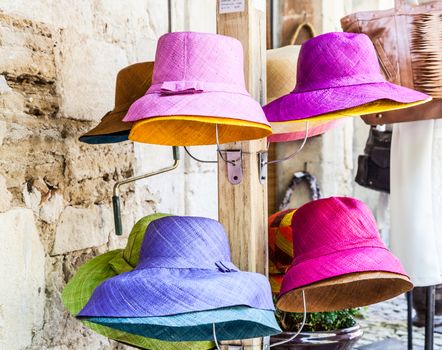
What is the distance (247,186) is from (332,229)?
0.86 ft

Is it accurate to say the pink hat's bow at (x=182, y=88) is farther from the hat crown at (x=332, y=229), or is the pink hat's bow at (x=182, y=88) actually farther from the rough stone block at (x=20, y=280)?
the rough stone block at (x=20, y=280)

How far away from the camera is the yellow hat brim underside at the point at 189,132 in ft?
6.63

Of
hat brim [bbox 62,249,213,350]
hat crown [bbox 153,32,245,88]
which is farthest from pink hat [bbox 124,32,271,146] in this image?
hat brim [bbox 62,249,213,350]

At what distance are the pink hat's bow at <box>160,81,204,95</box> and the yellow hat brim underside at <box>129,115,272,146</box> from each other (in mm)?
207

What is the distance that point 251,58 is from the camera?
2.01m

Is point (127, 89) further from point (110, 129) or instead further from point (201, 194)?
point (201, 194)

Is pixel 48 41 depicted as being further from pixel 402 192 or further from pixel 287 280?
pixel 402 192

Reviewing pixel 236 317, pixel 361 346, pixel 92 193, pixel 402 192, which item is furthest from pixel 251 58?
pixel 361 346

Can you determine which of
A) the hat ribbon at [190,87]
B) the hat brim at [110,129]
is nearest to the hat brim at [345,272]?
the hat ribbon at [190,87]

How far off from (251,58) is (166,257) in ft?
1.97

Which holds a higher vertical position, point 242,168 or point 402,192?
point 242,168

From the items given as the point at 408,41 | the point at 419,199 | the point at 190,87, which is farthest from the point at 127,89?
the point at 419,199

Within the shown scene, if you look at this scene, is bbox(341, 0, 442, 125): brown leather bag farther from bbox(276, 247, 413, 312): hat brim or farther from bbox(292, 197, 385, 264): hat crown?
bbox(276, 247, 413, 312): hat brim

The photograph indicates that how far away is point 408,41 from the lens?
2.59 m
